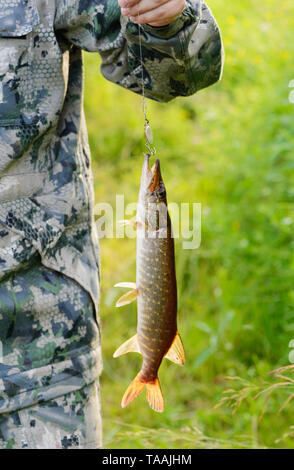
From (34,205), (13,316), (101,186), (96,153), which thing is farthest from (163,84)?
(96,153)

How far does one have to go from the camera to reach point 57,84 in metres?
1.83

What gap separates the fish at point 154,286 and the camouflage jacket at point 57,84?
7.0 inches

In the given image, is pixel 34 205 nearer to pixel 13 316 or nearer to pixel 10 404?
pixel 13 316

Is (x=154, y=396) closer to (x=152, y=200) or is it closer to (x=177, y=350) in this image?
(x=177, y=350)

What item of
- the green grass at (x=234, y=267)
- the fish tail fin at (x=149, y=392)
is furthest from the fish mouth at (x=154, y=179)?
the green grass at (x=234, y=267)

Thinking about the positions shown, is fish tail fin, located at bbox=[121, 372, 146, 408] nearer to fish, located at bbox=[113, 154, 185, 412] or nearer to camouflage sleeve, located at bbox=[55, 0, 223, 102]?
fish, located at bbox=[113, 154, 185, 412]

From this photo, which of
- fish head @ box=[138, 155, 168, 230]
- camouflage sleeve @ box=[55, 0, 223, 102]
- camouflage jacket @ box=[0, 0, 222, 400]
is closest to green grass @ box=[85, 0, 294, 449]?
fish head @ box=[138, 155, 168, 230]

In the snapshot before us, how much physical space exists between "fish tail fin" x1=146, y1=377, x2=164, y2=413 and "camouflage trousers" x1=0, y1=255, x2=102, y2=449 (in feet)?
0.56

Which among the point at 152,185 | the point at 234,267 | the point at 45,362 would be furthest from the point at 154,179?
the point at 234,267

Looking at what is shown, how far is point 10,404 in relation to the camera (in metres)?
1.81

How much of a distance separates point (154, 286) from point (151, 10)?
2.48ft

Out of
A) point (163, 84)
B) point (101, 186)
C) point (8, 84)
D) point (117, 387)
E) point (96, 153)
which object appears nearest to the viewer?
point (8, 84)

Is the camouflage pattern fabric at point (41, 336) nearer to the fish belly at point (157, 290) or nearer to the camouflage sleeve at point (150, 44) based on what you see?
the fish belly at point (157, 290)

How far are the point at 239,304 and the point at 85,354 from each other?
1.96 m
